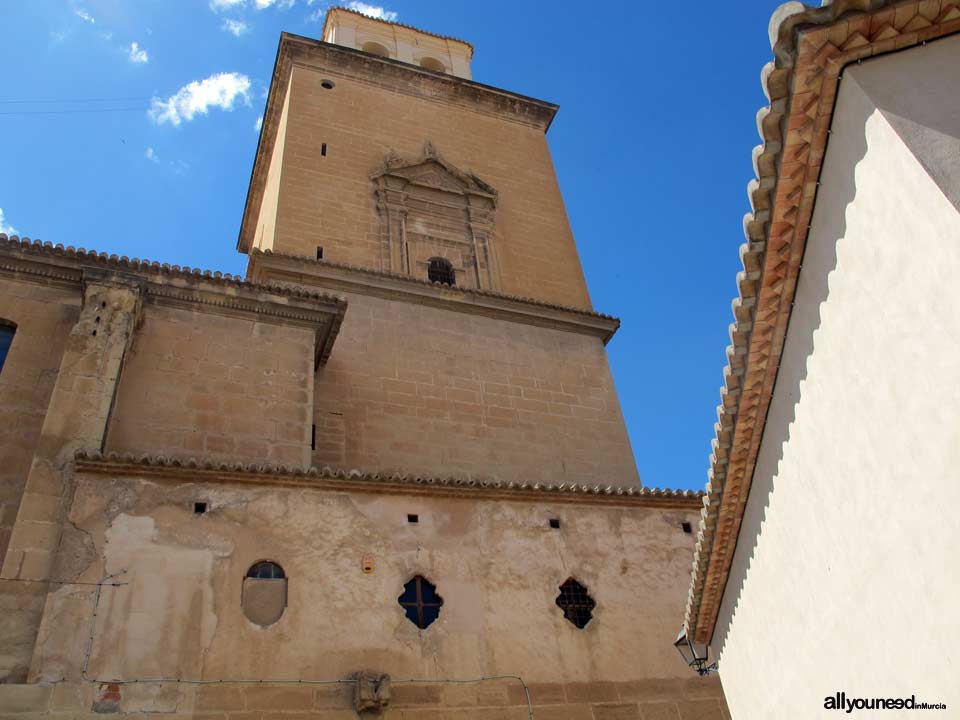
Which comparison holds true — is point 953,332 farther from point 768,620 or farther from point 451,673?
point 451,673

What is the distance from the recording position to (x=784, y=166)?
5199 millimetres

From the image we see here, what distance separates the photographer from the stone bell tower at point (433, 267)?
12.4 meters

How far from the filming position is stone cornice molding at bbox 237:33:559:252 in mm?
17875

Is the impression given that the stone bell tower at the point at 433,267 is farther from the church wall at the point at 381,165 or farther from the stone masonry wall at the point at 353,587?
the stone masonry wall at the point at 353,587

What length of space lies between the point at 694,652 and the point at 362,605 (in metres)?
3.01

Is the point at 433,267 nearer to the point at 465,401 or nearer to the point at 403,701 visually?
the point at 465,401

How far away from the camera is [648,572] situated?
29.8 feet

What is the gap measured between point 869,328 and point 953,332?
0.63 metres

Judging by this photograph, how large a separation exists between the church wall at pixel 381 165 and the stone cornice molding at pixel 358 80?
7.9 inches

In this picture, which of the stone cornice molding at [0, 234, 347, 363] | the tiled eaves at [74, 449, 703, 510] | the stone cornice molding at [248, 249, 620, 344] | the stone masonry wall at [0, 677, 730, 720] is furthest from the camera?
the stone cornice molding at [248, 249, 620, 344]

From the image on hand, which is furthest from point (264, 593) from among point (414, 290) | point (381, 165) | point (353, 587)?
point (381, 165)

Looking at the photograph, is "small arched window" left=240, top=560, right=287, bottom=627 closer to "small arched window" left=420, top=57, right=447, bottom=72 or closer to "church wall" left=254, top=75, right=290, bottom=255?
"church wall" left=254, top=75, right=290, bottom=255

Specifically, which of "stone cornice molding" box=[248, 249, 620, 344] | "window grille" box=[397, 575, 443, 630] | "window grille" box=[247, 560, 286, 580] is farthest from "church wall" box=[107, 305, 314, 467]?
"stone cornice molding" box=[248, 249, 620, 344]

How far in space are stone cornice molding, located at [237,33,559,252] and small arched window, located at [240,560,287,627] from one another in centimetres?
1224
